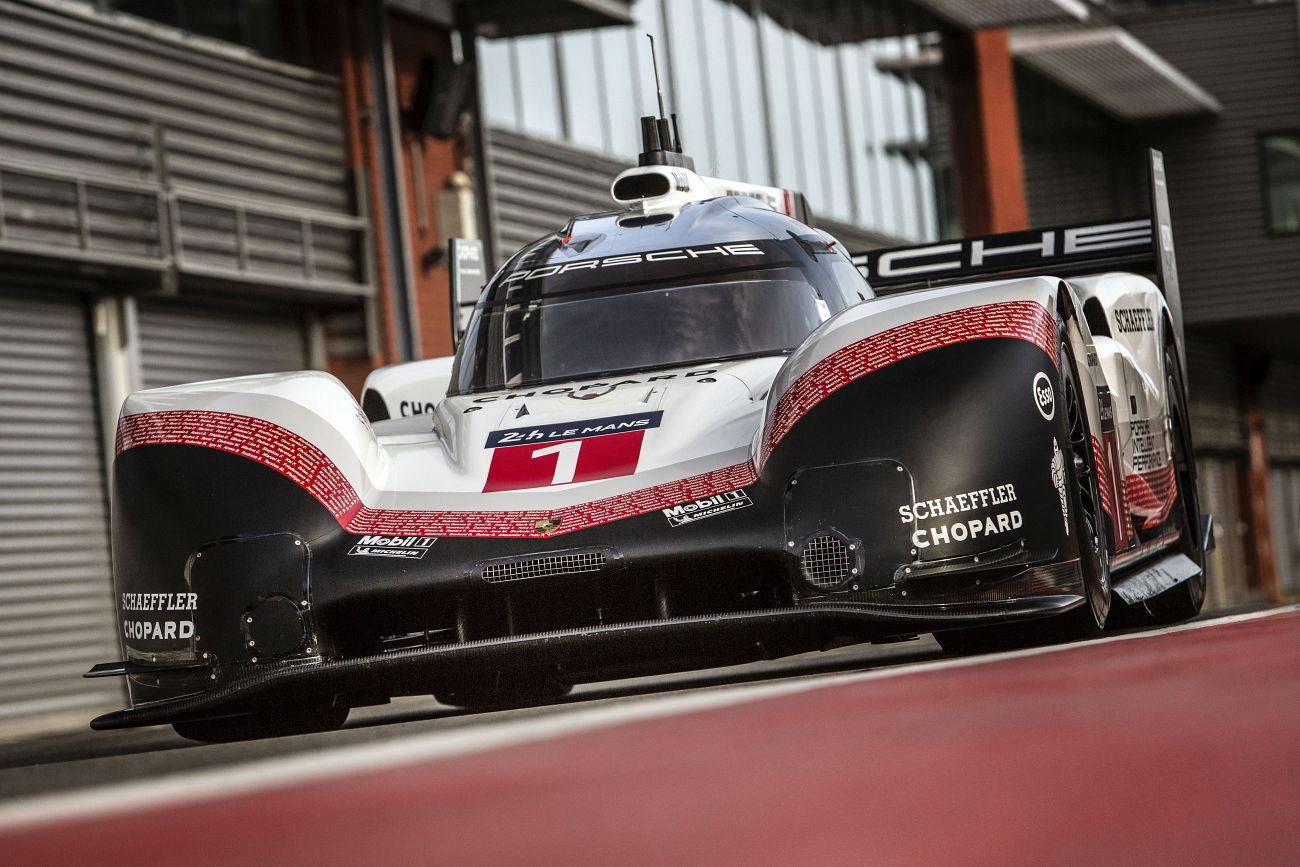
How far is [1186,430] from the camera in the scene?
319 inches

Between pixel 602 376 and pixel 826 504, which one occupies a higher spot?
pixel 602 376

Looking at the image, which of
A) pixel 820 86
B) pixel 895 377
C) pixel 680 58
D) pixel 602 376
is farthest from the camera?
pixel 820 86

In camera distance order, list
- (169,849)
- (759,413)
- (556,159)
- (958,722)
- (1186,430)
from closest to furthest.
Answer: (169,849) → (958,722) → (759,413) → (1186,430) → (556,159)

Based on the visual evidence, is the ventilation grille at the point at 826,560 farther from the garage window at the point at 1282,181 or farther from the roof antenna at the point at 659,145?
the garage window at the point at 1282,181

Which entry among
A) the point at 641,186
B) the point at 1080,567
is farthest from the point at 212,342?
the point at 1080,567

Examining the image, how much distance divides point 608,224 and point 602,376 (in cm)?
110

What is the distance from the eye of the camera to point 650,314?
6.51 meters

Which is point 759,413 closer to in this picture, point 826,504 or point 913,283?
point 826,504

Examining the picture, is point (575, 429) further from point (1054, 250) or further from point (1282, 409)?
point (1282, 409)

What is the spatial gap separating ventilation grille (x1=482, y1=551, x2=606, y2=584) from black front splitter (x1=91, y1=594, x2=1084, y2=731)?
23cm

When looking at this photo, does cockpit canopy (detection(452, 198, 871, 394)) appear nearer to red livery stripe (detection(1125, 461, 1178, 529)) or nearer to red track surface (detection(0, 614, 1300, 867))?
red livery stripe (detection(1125, 461, 1178, 529))

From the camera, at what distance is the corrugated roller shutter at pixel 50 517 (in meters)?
12.8

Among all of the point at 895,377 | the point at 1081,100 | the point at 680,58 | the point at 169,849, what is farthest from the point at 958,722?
the point at 1081,100

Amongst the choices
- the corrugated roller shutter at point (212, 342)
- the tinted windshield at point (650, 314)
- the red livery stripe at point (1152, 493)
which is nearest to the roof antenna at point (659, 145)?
the tinted windshield at point (650, 314)
